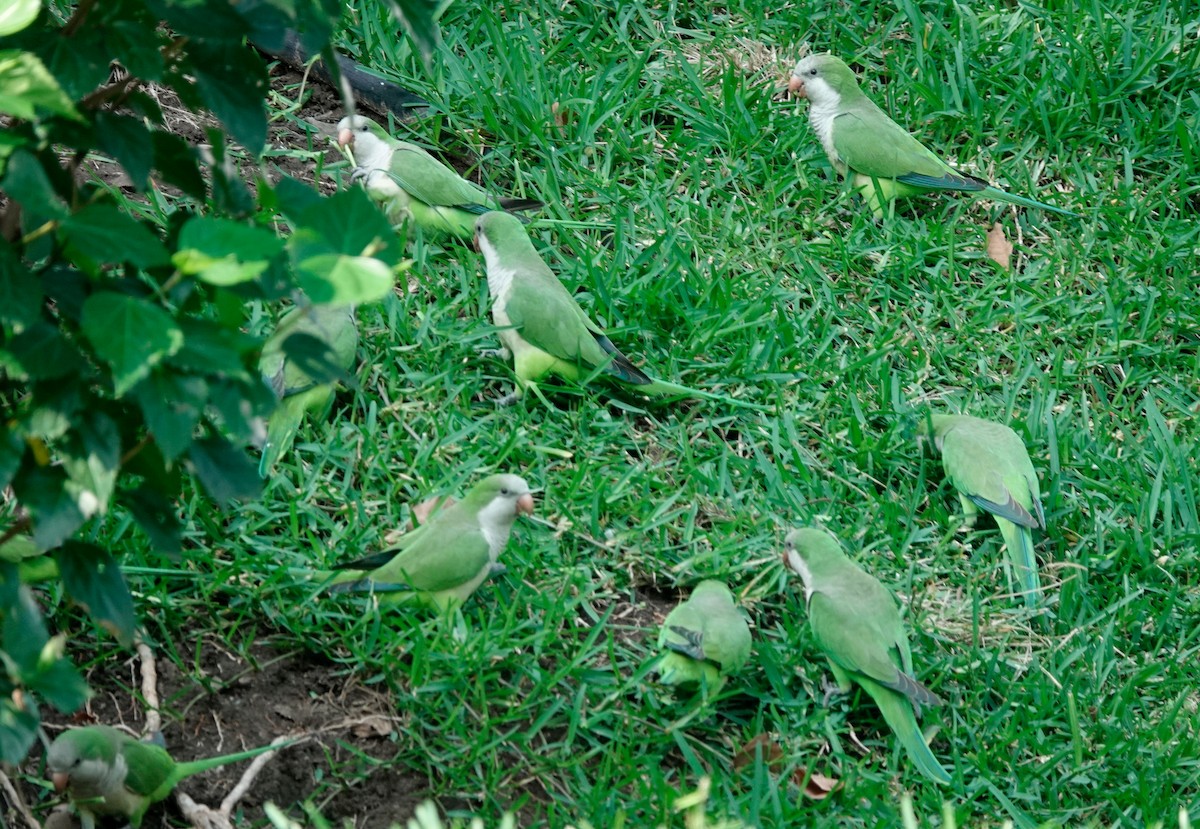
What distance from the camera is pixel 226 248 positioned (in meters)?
1.57

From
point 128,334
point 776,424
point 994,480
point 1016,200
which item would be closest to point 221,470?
point 128,334

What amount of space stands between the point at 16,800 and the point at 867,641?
6.64 feet

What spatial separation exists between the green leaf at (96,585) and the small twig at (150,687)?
96 centimetres

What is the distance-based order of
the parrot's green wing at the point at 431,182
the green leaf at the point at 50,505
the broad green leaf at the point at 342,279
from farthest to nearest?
the parrot's green wing at the point at 431,182, the green leaf at the point at 50,505, the broad green leaf at the point at 342,279

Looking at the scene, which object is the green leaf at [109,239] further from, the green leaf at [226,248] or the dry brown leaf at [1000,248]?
the dry brown leaf at [1000,248]

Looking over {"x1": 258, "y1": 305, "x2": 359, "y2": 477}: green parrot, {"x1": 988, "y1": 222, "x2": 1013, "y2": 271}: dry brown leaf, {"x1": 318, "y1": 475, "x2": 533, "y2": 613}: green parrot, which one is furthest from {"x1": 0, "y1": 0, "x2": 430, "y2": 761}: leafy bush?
{"x1": 988, "y1": 222, "x2": 1013, "y2": 271}: dry brown leaf

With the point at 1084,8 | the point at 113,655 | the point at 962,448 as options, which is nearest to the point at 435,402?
the point at 113,655

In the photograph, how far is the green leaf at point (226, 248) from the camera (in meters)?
1.57

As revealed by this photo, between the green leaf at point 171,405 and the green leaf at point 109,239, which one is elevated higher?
the green leaf at point 109,239

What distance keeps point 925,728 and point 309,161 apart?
A: 3.03 meters

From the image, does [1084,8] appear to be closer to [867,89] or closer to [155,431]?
[867,89]

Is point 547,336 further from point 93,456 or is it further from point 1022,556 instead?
point 93,456

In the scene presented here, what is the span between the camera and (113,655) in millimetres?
2998

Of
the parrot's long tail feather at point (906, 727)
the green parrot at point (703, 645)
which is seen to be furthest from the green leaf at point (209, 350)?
the parrot's long tail feather at point (906, 727)
